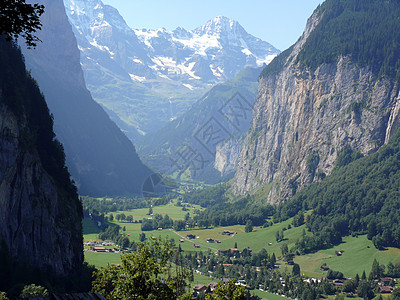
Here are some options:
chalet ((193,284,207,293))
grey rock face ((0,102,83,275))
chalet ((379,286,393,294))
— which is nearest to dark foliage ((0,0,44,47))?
grey rock face ((0,102,83,275))

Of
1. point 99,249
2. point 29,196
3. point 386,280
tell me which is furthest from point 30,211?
point 386,280

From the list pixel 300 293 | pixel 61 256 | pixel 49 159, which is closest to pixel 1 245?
pixel 61 256

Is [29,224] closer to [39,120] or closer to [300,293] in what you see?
[39,120]

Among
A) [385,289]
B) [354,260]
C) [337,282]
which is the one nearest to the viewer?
[385,289]

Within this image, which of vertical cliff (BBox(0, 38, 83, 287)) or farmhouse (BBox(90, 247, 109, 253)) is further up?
vertical cliff (BBox(0, 38, 83, 287))

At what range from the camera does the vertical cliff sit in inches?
4254

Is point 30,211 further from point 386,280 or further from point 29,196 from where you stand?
point 386,280

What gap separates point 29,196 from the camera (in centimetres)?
11694

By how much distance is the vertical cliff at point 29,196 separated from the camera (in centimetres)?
10806

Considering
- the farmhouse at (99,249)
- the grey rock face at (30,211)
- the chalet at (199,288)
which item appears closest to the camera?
the grey rock face at (30,211)

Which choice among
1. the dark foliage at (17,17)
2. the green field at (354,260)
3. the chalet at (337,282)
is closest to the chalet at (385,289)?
the chalet at (337,282)

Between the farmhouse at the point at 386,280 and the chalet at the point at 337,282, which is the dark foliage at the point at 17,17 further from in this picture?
the farmhouse at the point at 386,280

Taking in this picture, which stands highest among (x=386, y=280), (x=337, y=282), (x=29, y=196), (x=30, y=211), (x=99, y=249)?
(x=29, y=196)

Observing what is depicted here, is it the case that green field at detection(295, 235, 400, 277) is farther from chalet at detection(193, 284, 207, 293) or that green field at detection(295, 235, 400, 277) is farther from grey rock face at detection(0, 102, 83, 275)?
grey rock face at detection(0, 102, 83, 275)
